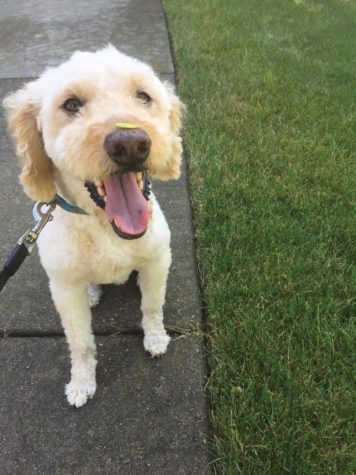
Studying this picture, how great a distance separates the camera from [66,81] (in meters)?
1.84

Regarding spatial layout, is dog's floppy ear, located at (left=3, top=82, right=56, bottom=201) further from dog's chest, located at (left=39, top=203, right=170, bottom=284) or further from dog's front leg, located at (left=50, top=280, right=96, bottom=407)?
A: dog's front leg, located at (left=50, top=280, right=96, bottom=407)

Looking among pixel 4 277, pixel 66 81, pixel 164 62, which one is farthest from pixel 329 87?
pixel 4 277

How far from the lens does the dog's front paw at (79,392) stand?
6.92 ft

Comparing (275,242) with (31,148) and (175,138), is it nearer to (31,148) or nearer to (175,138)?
(175,138)

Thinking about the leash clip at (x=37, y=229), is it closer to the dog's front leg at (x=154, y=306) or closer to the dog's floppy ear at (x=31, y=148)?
the dog's floppy ear at (x=31, y=148)

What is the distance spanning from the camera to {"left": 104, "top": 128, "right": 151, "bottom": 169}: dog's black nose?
5.14 ft

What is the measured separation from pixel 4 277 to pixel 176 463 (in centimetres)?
110

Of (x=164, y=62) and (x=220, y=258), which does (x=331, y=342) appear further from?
(x=164, y=62)

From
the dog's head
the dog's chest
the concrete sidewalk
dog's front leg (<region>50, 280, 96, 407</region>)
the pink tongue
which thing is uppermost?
the dog's head

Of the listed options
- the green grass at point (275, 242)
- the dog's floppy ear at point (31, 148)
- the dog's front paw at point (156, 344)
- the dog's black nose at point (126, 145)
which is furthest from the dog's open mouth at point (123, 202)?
the green grass at point (275, 242)

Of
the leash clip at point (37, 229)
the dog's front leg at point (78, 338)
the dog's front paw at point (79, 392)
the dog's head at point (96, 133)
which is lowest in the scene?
the dog's front paw at point (79, 392)

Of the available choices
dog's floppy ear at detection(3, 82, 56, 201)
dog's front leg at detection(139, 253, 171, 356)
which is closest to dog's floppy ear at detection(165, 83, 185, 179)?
dog's front leg at detection(139, 253, 171, 356)

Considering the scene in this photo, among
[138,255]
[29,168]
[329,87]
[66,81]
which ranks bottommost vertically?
[329,87]

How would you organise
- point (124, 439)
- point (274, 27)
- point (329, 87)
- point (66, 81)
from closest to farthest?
point (66, 81)
point (124, 439)
point (329, 87)
point (274, 27)
